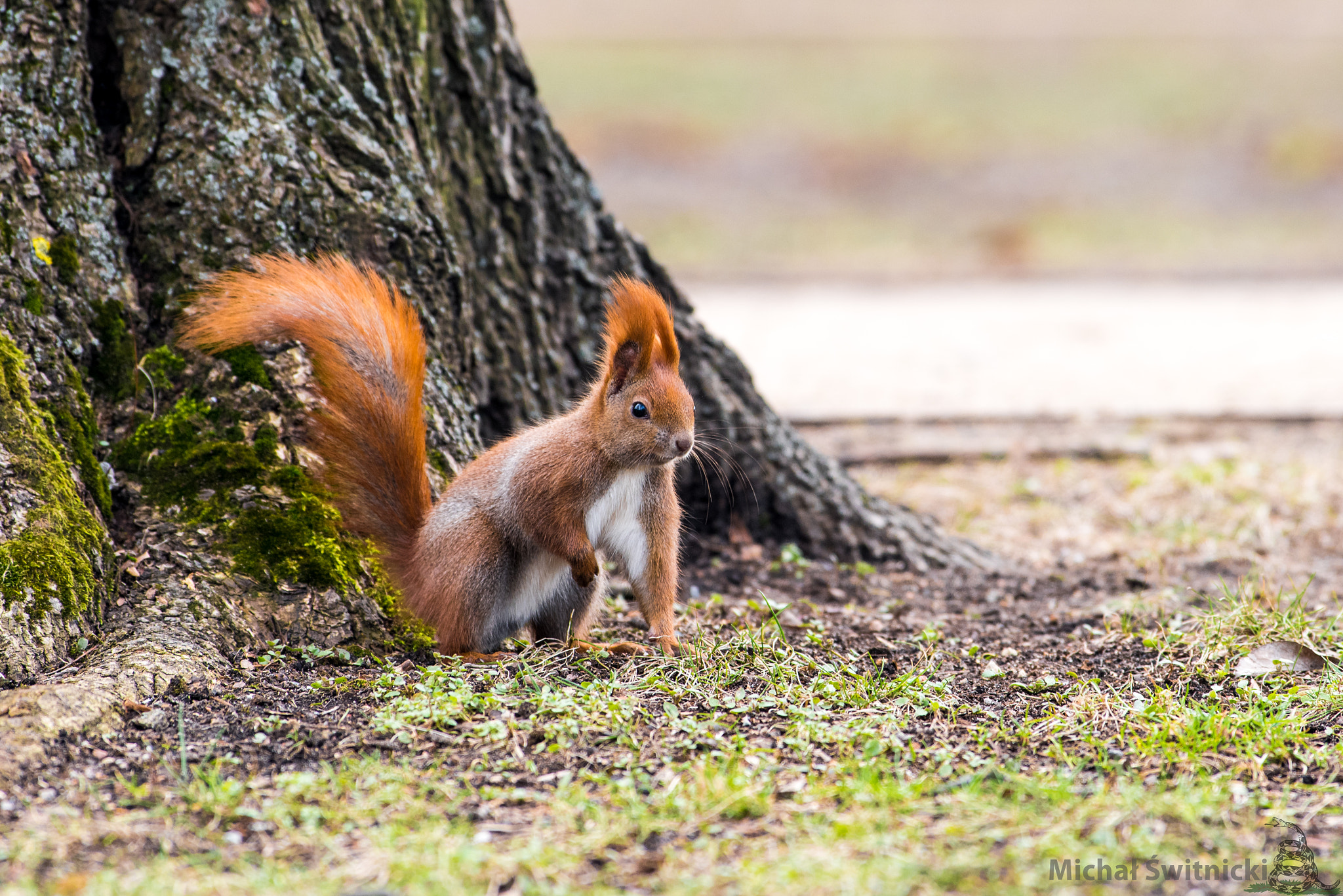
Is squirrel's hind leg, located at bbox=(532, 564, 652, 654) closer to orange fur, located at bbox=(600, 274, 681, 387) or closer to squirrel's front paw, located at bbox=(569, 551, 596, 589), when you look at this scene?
squirrel's front paw, located at bbox=(569, 551, 596, 589)

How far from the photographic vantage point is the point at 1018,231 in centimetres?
1163

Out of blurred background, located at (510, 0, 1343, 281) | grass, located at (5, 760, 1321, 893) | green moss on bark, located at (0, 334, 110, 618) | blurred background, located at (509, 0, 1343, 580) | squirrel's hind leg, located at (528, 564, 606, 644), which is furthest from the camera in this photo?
blurred background, located at (510, 0, 1343, 281)

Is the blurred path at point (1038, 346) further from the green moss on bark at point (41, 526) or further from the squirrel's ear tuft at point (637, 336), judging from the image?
the green moss on bark at point (41, 526)

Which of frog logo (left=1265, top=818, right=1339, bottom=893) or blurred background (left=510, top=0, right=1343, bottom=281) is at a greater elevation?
blurred background (left=510, top=0, right=1343, bottom=281)

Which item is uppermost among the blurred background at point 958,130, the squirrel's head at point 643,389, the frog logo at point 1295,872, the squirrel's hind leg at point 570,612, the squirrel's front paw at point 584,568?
the blurred background at point 958,130

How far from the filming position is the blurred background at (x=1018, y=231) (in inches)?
191

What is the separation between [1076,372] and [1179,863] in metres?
5.51

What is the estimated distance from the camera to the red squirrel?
2693 millimetres

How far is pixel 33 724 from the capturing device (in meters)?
2.11

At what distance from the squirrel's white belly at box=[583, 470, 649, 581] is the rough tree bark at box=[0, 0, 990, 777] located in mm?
527

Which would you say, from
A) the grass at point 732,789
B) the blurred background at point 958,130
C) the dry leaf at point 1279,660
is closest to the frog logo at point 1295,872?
the grass at point 732,789

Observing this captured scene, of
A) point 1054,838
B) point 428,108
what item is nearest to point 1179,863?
point 1054,838

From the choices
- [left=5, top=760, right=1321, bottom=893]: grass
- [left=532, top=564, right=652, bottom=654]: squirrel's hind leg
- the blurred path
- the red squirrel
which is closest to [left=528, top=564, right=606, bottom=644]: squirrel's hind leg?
[left=532, top=564, right=652, bottom=654]: squirrel's hind leg

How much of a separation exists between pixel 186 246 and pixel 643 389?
3.66ft
